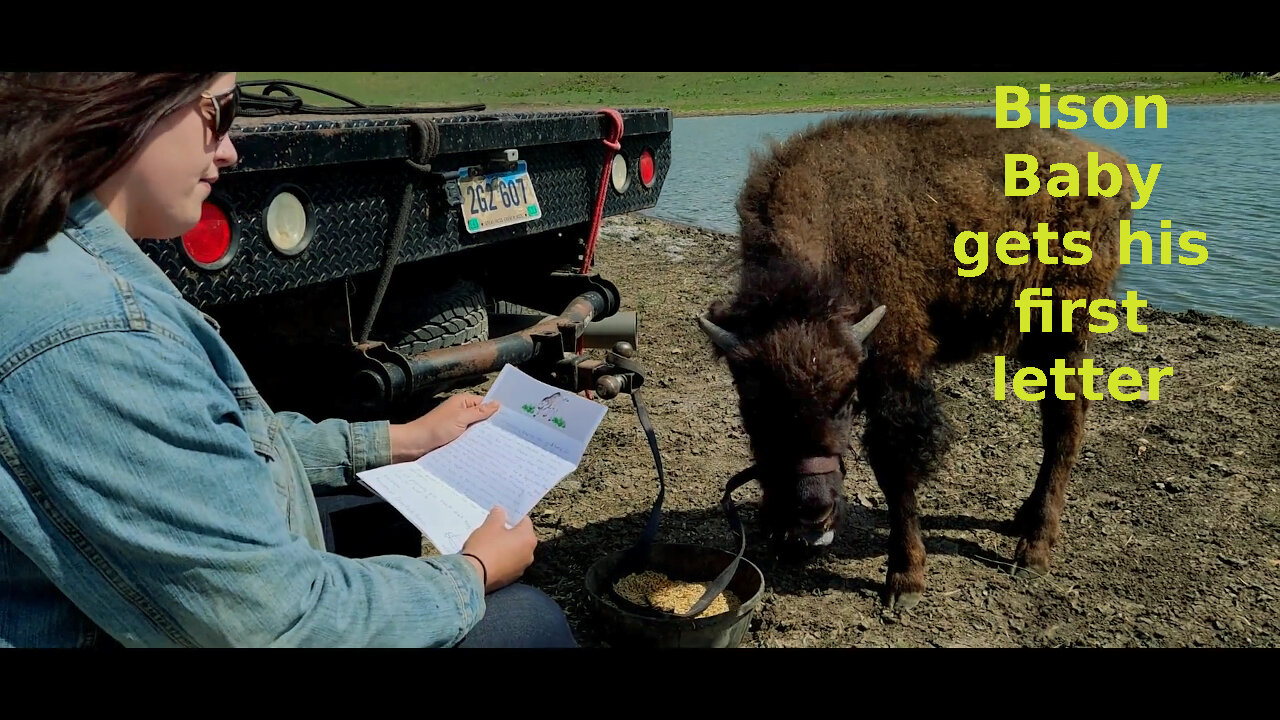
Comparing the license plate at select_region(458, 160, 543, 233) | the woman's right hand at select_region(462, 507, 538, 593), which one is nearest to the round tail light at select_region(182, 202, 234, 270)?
the license plate at select_region(458, 160, 543, 233)

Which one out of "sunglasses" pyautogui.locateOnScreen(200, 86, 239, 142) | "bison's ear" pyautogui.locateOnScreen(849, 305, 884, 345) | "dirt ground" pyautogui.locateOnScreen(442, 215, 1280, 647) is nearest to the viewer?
"sunglasses" pyautogui.locateOnScreen(200, 86, 239, 142)

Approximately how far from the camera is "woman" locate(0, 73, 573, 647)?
1400 mm

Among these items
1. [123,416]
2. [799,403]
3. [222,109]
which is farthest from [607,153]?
[123,416]

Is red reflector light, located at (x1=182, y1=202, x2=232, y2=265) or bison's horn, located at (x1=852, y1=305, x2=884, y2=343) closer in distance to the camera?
red reflector light, located at (x1=182, y1=202, x2=232, y2=265)

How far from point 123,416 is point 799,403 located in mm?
2719

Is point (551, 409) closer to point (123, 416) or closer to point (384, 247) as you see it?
point (384, 247)

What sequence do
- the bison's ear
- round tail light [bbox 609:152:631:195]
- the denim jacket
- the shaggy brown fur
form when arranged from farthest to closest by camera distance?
1. round tail light [bbox 609:152:631:195]
2. the bison's ear
3. the shaggy brown fur
4. the denim jacket

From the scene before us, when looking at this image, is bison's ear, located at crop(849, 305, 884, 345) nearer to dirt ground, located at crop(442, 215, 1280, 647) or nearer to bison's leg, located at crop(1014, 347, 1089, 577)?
dirt ground, located at crop(442, 215, 1280, 647)

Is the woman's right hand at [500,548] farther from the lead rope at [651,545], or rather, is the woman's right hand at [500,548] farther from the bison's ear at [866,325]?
the bison's ear at [866,325]

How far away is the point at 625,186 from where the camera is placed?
5.14 metres

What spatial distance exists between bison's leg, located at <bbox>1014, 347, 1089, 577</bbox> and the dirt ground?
0.18 metres

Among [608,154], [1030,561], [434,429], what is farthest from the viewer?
[608,154]

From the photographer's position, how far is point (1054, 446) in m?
4.90

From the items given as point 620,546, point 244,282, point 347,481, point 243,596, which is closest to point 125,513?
point 243,596
